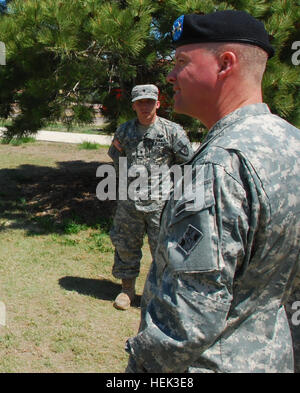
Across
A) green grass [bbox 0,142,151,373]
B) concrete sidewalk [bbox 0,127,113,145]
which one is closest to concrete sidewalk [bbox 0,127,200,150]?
concrete sidewalk [bbox 0,127,113,145]

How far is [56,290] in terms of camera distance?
388 cm

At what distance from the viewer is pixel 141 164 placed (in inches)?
142

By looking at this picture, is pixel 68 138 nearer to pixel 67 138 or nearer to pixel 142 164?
pixel 67 138

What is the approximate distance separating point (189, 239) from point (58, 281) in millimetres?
3245

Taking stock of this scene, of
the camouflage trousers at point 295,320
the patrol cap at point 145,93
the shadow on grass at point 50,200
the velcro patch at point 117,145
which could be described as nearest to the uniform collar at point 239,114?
the camouflage trousers at point 295,320

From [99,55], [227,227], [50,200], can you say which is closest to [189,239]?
[227,227]

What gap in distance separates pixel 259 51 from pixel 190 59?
0.18 metres

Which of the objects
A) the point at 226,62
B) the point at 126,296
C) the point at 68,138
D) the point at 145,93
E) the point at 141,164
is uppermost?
the point at 226,62

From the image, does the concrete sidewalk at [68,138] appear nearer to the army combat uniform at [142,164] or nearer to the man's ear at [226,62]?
the army combat uniform at [142,164]

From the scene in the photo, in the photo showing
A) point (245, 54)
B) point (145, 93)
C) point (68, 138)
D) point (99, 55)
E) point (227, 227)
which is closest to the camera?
point (227, 227)

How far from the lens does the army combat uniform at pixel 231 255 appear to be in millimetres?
1020

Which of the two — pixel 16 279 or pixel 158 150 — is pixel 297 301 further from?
pixel 16 279

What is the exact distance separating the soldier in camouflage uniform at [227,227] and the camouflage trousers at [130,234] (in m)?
2.31

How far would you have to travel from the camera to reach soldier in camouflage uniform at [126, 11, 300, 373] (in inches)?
40.3
